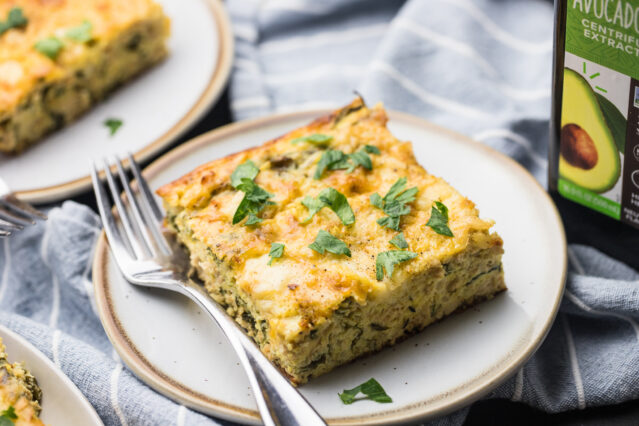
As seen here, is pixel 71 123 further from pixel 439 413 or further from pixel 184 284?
pixel 439 413

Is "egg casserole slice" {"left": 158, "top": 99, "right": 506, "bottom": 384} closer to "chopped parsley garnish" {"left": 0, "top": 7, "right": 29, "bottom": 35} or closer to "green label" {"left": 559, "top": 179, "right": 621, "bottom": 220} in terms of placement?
"green label" {"left": 559, "top": 179, "right": 621, "bottom": 220}

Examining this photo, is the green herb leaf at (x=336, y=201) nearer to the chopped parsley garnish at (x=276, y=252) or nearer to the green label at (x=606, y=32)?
the chopped parsley garnish at (x=276, y=252)

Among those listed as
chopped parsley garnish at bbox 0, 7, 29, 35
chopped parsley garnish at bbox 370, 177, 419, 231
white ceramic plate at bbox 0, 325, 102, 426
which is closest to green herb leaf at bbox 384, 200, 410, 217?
chopped parsley garnish at bbox 370, 177, 419, 231

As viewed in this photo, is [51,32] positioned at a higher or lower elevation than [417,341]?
higher

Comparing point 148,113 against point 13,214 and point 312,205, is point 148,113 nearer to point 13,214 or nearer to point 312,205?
point 13,214

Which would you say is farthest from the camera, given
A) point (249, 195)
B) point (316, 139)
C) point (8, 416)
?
point (316, 139)

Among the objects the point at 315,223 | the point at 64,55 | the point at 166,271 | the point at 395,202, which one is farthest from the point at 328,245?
the point at 64,55
